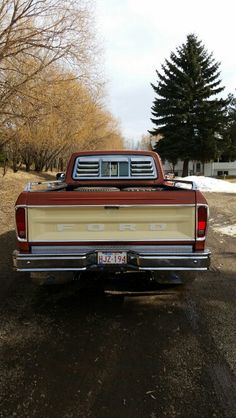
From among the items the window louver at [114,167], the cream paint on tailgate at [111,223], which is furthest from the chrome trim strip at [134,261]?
the window louver at [114,167]

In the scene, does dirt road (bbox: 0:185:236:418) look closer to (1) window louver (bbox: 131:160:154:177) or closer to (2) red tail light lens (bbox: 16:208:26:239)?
(2) red tail light lens (bbox: 16:208:26:239)

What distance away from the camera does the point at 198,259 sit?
410cm

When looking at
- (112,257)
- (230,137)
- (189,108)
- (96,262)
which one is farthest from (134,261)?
(230,137)

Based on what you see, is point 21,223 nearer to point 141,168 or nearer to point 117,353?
point 117,353

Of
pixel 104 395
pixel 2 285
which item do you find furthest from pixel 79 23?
pixel 104 395

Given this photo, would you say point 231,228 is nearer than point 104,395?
No

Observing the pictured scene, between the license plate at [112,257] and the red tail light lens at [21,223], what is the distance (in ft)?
2.89

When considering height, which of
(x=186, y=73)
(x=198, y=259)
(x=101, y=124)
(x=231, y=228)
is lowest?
(x=231, y=228)

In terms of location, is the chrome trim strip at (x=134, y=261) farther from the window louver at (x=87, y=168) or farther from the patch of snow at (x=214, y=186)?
the patch of snow at (x=214, y=186)

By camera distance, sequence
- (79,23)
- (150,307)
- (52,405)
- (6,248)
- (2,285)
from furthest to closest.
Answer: (79,23), (6,248), (2,285), (150,307), (52,405)

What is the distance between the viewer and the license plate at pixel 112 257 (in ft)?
13.6

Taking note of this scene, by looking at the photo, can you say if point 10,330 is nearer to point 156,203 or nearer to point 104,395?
point 104,395

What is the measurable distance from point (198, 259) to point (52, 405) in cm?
211

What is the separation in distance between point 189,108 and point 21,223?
44579 millimetres
